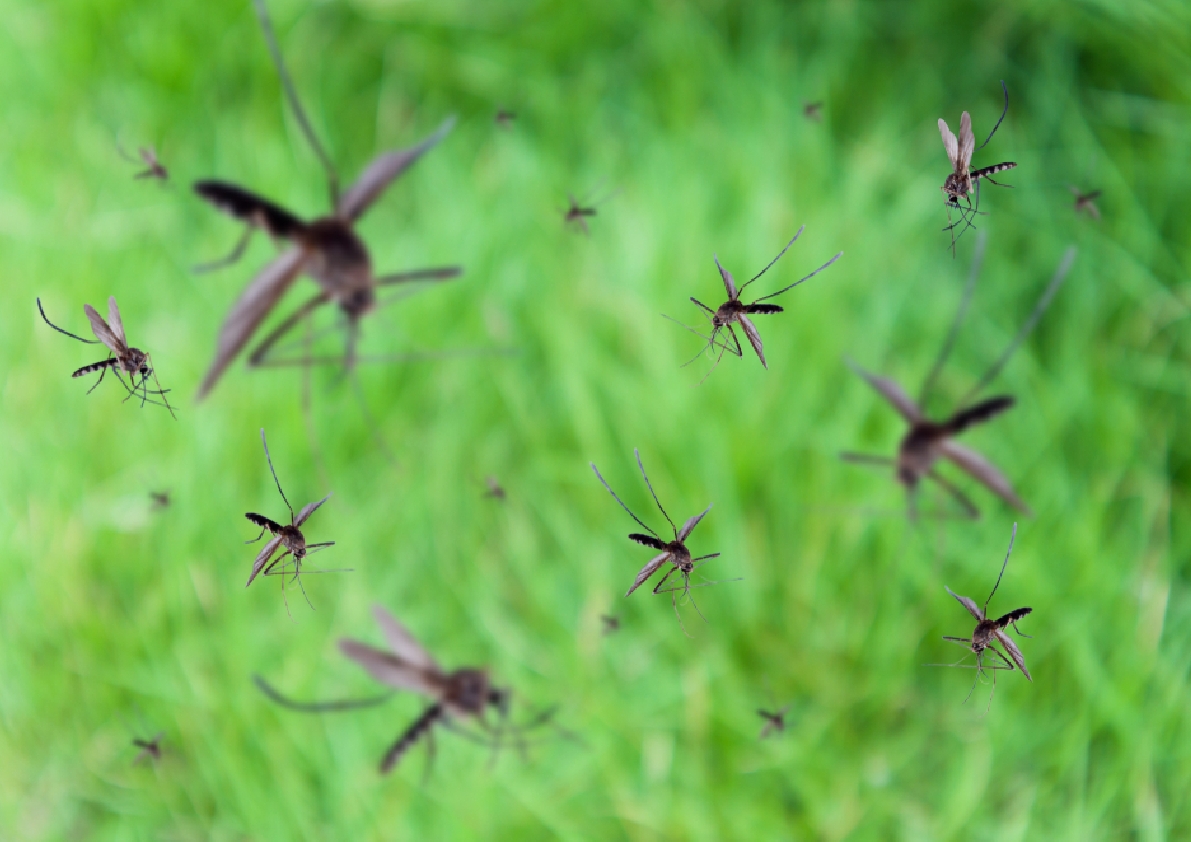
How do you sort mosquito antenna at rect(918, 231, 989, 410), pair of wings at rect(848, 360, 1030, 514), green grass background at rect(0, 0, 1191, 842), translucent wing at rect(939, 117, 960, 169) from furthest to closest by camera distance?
mosquito antenna at rect(918, 231, 989, 410) → green grass background at rect(0, 0, 1191, 842) → pair of wings at rect(848, 360, 1030, 514) → translucent wing at rect(939, 117, 960, 169)

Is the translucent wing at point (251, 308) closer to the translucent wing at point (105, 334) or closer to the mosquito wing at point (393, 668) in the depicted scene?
the translucent wing at point (105, 334)

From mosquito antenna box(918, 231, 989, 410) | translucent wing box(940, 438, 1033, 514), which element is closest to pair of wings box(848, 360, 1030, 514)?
translucent wing box(940, 438, 1033, 514)

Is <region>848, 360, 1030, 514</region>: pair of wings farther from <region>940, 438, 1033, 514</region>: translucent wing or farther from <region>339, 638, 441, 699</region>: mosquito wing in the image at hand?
<region>339, 638, 441, 699</region>: mosquito wing

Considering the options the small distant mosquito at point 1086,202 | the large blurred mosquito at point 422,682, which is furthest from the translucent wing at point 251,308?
the small distant mosquito at point 1086,202

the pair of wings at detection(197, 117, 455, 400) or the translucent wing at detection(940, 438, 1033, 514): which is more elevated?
the pair of wings at detection(197, 117, 455, 400)

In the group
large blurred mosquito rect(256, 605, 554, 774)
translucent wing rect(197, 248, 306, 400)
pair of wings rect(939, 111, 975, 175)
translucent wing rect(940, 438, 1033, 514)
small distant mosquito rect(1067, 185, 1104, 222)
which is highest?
translucent wing rect(197, 248, 306, 400)

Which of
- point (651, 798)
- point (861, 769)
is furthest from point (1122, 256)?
point (651, 798)
